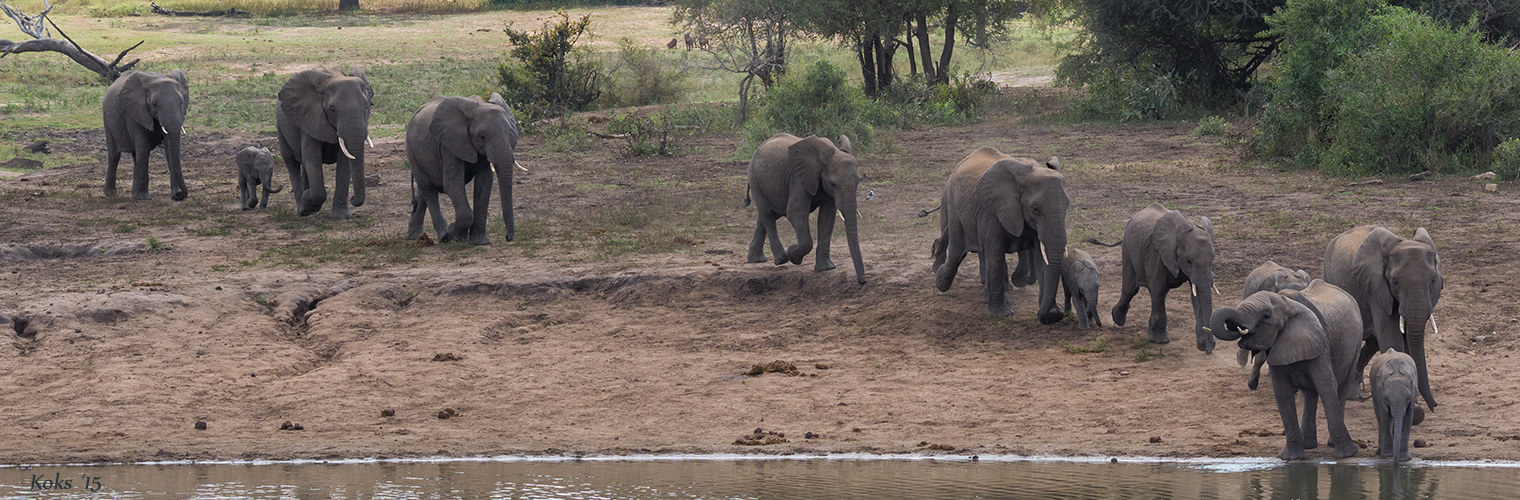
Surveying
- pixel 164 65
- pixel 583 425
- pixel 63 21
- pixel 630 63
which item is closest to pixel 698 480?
pixel 583 425

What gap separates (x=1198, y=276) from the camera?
399 inches

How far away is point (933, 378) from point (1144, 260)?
185 cm

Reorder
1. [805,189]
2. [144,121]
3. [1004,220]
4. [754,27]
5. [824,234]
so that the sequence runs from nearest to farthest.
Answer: [1004,220] → [805,189] → [824,234] → [144,121] → [754,27]

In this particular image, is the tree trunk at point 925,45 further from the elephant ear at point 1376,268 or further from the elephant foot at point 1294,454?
the elephant foot at point 1294,454

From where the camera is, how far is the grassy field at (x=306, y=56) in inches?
1180

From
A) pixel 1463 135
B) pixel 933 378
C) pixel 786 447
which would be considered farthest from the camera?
pixel 1463 135

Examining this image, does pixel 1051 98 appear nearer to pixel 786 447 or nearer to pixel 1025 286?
pixel 1025 286

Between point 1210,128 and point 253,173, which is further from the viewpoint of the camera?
point 1210,128

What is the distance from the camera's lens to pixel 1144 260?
10656 millimetres

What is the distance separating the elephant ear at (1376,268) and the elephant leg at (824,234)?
5.06 metres

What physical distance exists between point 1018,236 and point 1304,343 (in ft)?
12.5

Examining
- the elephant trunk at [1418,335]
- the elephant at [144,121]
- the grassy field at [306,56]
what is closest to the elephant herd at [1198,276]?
the elephant trunk at [1418,335]

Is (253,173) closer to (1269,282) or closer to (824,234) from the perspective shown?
(824,234)

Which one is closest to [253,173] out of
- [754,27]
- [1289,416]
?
[1289,416]
